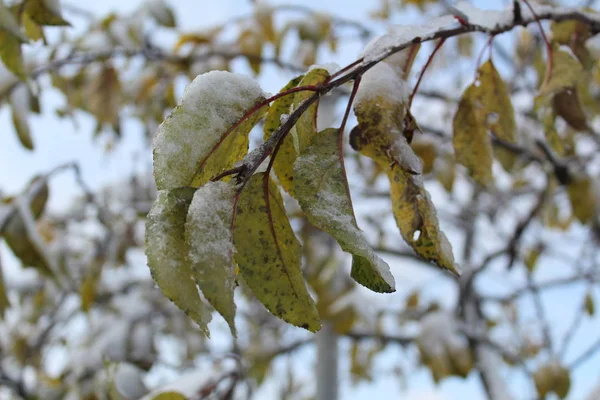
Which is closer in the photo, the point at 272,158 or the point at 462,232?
the point at 272,158

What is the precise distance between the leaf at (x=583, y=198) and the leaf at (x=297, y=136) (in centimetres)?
104

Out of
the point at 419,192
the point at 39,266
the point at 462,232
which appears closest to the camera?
the point at 419,192

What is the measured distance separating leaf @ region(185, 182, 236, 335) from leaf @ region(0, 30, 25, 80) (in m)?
0.45

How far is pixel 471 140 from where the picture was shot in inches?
23.9

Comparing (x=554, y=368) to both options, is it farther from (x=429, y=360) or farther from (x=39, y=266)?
(x=39, y=266)

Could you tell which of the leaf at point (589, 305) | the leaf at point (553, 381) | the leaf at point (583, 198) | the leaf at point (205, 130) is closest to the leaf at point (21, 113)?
the leaf at point (205, 130)

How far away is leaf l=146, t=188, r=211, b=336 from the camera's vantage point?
0.29m

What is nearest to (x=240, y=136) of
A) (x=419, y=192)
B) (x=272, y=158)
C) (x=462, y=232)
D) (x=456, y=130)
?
(x=272, y=158)

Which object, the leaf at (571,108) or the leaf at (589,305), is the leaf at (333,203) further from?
the leaf at (589,305)

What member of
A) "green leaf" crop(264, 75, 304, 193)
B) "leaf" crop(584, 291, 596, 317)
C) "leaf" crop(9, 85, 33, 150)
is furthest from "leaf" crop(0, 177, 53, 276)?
"leaf" crop(584, 291, 596, 317)

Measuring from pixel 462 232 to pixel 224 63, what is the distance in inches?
61.1

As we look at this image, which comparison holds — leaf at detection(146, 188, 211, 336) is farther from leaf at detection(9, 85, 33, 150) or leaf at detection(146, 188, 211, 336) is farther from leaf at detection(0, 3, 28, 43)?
leaf at detection(9, 85, 33, 150)

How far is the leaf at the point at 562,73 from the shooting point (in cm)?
→ 63

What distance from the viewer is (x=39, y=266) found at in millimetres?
831
